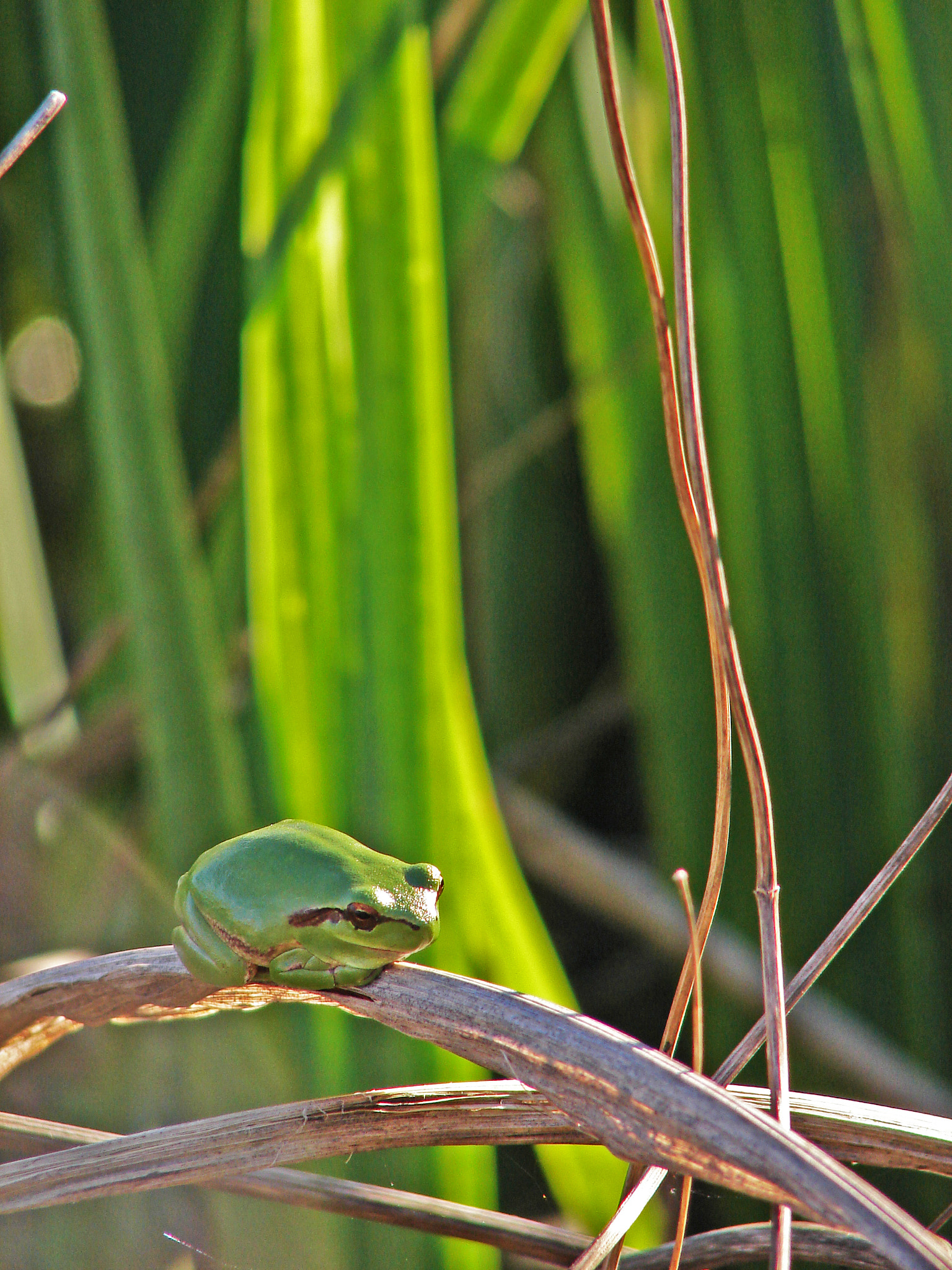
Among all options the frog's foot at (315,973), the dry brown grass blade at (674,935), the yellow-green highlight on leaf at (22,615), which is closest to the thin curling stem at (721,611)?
the frog's foot at (315,973)

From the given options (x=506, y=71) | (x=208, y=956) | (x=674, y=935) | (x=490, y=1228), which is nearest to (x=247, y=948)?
(x=208, y=956)

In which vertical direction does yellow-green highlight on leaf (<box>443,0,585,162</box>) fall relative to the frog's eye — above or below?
above

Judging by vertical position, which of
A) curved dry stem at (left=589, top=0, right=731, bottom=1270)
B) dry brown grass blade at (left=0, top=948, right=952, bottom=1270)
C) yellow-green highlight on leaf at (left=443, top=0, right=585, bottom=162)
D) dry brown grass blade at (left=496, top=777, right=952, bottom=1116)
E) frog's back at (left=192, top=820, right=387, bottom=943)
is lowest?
dry brown grass blade at (left=496, top=777, right=952, bottom=1116)

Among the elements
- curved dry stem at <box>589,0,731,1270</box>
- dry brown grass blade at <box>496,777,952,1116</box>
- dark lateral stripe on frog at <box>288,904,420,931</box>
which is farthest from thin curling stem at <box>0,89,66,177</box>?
dry brown grass blade at <box>496,777,952,1116</box>

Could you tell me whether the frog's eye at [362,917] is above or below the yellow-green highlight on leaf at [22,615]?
below

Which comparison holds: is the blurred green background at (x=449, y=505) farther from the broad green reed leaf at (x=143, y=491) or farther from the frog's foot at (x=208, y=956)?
the frog's foot at (x=208, y=956)

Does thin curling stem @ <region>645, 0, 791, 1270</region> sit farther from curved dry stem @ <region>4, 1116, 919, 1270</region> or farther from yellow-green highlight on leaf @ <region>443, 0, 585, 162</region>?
yellow-green highlight on leaf @ <region>443, 0, 585, 162</region>

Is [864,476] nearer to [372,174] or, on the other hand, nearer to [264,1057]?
[372,174]
